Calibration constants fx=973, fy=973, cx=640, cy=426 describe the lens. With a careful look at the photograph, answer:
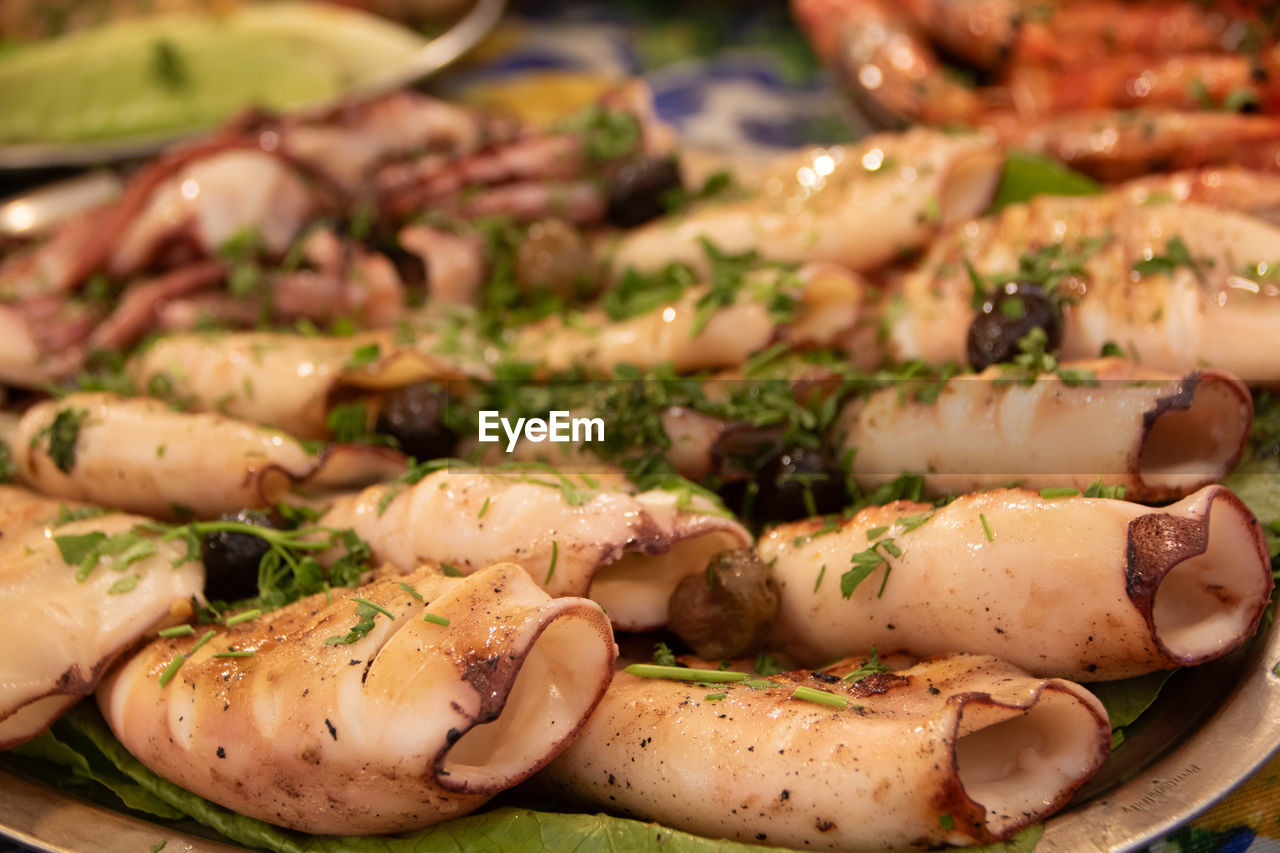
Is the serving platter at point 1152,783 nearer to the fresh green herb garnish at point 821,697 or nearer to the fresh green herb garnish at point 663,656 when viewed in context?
the fresh green herb garnish at point 821,697

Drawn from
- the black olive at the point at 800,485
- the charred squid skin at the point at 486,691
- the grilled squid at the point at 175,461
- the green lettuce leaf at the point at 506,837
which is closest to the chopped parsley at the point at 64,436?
the grilled squid at the point at 175,461

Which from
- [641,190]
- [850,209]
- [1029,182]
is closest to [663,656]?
[850,209]

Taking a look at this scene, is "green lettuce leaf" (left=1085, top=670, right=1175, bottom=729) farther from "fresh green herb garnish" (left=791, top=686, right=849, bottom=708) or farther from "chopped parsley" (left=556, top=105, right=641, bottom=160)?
"chopped parsley" (left=556, top=105, right=641, bottom=160)

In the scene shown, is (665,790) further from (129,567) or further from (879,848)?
(129,567)

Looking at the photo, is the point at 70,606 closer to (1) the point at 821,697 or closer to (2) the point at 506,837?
(2) the point at 506,837

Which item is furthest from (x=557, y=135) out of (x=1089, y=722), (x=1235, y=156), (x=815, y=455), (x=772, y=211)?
(x=1089, y=722)

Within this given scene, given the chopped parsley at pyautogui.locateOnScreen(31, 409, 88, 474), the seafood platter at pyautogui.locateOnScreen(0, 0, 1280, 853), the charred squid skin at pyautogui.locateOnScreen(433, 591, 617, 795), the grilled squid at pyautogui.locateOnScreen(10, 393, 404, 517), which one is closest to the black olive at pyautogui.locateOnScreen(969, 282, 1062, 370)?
the seafood platter at pyautogui.locateOnScreen(0, 0, 1280, 853)
